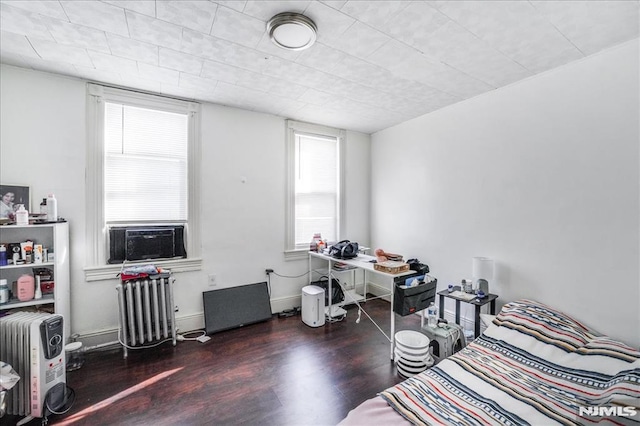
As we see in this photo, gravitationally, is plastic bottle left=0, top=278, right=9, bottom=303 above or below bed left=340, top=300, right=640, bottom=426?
above

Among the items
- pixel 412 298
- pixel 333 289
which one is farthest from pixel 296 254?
pixel 412 298

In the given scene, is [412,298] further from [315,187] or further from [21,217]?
[21,217]

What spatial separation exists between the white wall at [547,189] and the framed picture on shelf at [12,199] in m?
4.23

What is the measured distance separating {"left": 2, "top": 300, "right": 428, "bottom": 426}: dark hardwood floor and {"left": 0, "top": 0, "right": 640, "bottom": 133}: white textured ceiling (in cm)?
271

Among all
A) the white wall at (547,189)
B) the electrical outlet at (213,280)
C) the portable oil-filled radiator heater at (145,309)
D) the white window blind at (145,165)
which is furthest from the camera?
the electrical outlet at (213,280)

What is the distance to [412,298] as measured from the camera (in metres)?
2.51

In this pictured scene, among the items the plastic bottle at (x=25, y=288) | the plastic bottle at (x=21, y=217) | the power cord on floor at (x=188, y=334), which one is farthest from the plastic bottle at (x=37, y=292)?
the power cord on floor at (x=188, y=334)

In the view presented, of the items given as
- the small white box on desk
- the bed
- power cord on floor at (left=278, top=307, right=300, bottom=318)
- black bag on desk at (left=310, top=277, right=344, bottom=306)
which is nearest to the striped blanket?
the bed

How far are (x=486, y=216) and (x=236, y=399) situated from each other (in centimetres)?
301

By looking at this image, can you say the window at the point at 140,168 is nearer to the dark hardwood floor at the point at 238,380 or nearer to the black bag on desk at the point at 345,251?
the dark hardwood floor at the point at 238,380

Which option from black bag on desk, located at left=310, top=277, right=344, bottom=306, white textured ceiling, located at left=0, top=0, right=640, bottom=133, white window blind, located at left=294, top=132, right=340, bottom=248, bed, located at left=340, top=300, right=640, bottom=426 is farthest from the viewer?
white window blind, located at left=294, top=132, right=340, bottom=248

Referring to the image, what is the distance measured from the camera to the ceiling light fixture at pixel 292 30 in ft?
5.71

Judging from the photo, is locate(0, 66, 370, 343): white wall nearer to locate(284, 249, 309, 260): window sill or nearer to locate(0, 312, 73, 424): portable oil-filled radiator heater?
locate(284, 249, 309, 260): window sill

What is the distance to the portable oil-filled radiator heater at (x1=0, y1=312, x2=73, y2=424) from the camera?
70.8 inches
